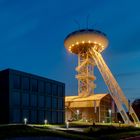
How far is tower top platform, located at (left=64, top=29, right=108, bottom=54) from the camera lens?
87.8 metres

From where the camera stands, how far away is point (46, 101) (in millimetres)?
46844

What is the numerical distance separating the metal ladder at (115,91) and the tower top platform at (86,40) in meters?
2.09

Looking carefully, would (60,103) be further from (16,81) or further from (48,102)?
(16,81)

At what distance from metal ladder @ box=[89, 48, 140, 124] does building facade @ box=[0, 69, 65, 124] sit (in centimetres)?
3174

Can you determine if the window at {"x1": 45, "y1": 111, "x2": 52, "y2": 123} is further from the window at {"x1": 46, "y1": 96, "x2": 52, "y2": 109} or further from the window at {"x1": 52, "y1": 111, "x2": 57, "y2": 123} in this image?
the window at {"x1": 46, "y1": 96, "x2": 52, "y2": 109}

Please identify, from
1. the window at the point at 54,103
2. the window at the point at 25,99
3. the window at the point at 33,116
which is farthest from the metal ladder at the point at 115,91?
the window at the point at 25,99

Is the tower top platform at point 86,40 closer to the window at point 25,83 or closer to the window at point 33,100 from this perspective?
the window at point 33,100

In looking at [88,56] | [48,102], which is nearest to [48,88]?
[48,102]


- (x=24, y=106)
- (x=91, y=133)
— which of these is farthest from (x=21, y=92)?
(x=91, y=133)

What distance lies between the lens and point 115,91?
8250 cm

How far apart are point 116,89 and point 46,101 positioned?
38.9 meters

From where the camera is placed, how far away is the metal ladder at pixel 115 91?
77938mm

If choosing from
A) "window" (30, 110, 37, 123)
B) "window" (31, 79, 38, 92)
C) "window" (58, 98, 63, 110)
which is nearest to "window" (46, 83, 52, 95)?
"window" (31, 79, 38, 92)

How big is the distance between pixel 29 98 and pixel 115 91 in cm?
4290
